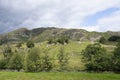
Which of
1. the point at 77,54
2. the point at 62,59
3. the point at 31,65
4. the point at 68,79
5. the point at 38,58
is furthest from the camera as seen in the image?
the point at 77,54

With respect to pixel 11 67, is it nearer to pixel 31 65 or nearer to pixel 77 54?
pixel 31 65

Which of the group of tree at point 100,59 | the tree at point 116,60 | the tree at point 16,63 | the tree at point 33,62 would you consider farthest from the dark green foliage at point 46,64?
the tree at point 116,60

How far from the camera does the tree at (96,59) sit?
4151 inches

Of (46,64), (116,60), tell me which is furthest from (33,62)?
(116,60)

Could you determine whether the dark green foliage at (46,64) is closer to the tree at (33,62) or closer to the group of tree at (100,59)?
the tree at (33,62)

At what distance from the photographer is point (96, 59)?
106m

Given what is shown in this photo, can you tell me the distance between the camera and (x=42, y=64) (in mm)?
115312

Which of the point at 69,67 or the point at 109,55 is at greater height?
the point at 109,55

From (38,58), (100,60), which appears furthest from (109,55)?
(38,58)

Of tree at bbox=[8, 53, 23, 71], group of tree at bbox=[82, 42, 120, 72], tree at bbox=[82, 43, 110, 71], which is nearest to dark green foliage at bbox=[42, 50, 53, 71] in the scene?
tree at bbox=[82, 43, 110, 71]

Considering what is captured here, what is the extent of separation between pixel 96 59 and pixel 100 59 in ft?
7.22

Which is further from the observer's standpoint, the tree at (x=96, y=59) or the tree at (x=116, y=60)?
the tree at (x=96, y=59)

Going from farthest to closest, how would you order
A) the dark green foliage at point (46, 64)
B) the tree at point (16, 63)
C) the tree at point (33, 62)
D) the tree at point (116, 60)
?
the tree at point (16, 63)
the dark green foliage at point (46, 64)
the tree at point (33, 62)
the tree at point (116, 60)

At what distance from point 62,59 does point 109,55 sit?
29.9 metres
